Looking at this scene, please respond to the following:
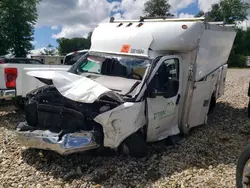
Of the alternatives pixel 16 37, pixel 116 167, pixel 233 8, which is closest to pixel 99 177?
pixel 116 167

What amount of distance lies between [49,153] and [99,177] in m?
1.27

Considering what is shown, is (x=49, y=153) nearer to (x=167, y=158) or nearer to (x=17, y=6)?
(x=167, y=158)

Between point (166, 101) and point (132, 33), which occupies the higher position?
point (132, 33)

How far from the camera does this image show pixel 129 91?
5.17 meters

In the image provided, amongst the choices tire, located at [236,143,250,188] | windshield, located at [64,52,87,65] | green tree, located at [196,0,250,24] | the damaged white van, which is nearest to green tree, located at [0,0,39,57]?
windshield, located at [64,52,87,65]

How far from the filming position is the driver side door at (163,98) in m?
5.30

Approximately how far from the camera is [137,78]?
5559 millimetres

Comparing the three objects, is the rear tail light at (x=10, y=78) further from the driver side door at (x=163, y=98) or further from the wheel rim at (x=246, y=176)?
the wheel rim at (x=246, y=176)

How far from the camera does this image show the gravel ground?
14.8 feet

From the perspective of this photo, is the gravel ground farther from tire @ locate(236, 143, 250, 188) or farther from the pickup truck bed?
the pickup truck bed

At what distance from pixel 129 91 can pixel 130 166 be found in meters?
1.32

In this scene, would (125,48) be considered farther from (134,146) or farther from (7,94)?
(7,94)

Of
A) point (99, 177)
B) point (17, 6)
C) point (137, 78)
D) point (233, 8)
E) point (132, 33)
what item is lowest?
point (99, 177)

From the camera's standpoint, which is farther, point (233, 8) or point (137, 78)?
point (233, 8)
